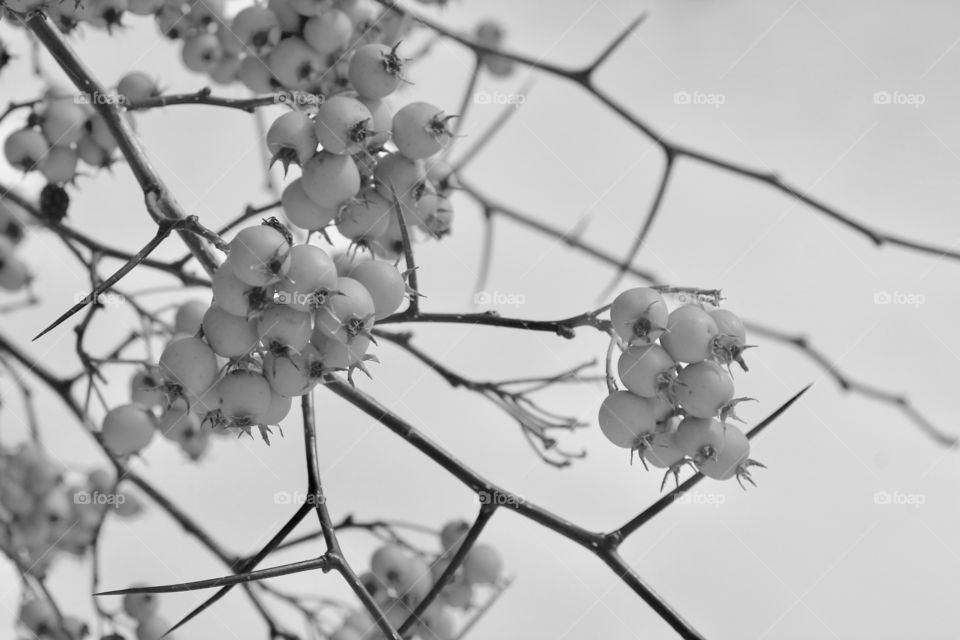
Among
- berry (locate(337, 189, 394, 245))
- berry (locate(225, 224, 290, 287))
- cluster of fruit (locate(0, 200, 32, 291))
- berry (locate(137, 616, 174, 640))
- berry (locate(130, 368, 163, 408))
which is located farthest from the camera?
cluster of fruit (locate(0, 200, 32, 291))

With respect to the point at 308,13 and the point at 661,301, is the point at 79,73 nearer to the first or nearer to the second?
the point at 308,13

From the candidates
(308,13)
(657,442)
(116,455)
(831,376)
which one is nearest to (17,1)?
(308,13)

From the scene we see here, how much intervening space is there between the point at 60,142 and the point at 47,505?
88 cm

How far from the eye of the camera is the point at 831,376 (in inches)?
51.8

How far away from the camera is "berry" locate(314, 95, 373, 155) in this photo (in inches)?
33.1

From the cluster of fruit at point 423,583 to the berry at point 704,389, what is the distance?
691 mm

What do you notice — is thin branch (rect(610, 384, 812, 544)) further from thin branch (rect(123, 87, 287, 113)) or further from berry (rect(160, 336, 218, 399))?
thin branch (rect(123, 87, 287, 113))

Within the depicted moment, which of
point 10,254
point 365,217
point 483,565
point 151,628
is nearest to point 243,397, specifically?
point 365,217

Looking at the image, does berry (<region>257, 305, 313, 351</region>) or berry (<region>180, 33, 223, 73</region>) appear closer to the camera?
berry (<region>257, 305, 313, 351</region>)

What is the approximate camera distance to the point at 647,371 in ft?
2.53

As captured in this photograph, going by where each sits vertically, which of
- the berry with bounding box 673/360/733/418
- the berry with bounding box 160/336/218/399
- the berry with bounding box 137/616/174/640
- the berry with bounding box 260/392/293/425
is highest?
the berry with bounding box 137/616/174/640

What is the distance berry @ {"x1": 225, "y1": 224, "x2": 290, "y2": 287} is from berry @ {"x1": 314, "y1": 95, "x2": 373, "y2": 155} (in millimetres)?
180

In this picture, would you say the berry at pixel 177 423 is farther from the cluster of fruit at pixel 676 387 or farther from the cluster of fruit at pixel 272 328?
the cluster of fruit at pixel 676 387
